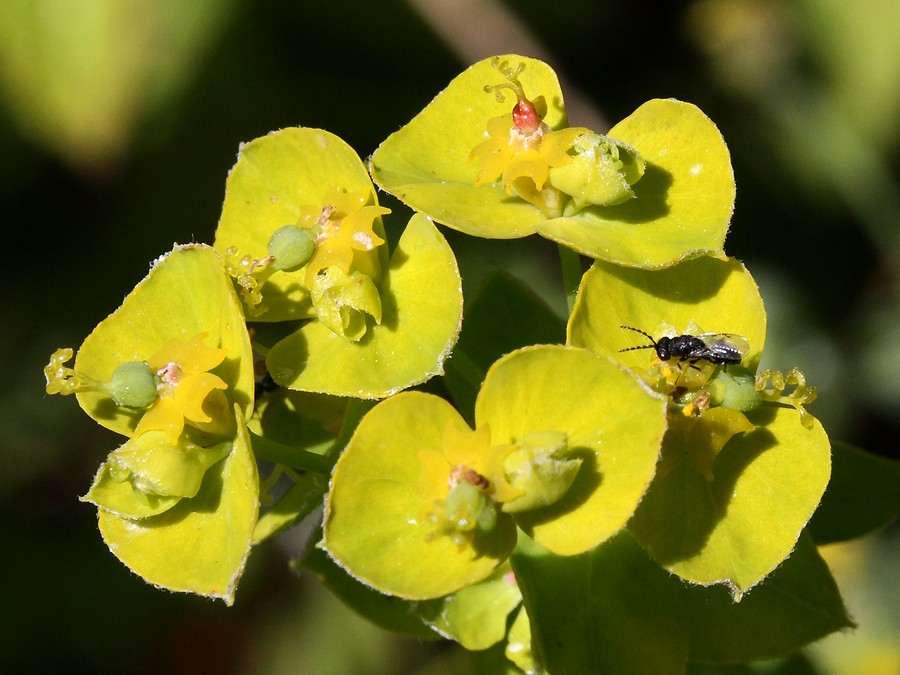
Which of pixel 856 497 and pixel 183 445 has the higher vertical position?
pixel 183 445

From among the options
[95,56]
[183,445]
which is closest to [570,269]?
[183,445]

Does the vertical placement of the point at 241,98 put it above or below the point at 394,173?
below

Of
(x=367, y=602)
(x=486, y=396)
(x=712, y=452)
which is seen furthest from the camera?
(x=367, y=602)

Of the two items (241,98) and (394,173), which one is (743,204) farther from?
(394,173)

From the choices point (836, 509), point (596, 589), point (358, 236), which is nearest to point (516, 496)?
point (596, 589)

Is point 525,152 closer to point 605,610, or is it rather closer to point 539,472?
point 539,472

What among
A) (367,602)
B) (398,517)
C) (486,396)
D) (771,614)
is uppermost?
(486,396)
